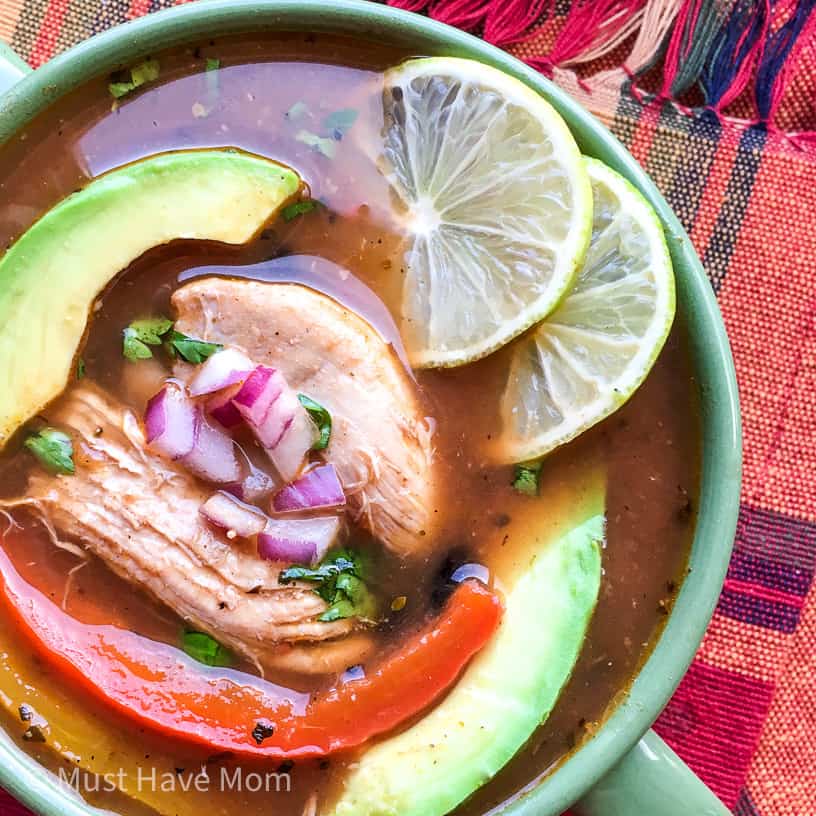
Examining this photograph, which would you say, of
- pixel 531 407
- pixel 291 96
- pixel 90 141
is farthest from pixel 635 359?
pixel 90 141

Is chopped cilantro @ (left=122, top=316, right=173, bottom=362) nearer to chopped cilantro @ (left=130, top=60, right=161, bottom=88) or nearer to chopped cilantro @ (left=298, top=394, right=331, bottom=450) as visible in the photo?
chopped cilantro @ (left=298, top=394, right=331, bottom=450)

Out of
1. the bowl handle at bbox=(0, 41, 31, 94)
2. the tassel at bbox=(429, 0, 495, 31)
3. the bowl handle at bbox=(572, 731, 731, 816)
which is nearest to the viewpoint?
the bowl handle at bbox=(572, 731, 731, 816)

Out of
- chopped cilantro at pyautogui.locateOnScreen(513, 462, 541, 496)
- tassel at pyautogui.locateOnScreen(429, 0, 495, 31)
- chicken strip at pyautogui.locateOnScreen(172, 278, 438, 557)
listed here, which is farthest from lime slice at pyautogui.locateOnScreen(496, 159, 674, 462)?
tassel at pyautogui.locateOnScreen(429, 0, 495, 31)

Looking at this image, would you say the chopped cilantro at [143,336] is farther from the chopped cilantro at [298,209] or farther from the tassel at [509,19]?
the tassel at [509,19]

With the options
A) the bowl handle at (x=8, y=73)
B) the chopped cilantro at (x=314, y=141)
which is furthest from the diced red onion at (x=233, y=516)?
the bowl handle at (x=8, y=73)

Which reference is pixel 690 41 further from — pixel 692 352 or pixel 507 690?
pixel 507 690

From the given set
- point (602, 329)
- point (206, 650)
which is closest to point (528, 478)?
point (602, 329)
